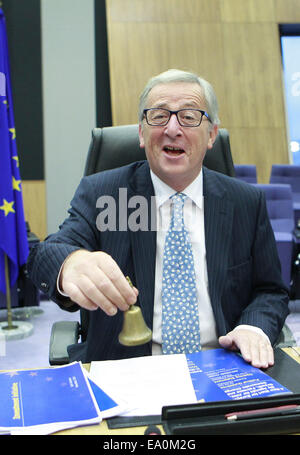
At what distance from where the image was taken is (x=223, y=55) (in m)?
6.31

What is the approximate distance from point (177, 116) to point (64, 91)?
15.4 feet

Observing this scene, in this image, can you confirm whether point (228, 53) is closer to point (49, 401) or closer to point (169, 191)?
point (169, 191)

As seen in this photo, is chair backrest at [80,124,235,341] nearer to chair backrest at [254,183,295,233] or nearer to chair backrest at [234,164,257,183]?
chair backrest at [254,183,295,233]

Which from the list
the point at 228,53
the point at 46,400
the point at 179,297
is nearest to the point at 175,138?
the point at 179,297

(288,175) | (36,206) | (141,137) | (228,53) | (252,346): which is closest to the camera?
(252,346)

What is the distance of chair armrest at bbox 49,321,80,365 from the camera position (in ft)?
4.15

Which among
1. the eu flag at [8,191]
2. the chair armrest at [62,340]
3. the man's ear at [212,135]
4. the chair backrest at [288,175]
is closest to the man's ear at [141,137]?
the man's ear at [212,135]

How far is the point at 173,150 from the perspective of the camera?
1.43 m

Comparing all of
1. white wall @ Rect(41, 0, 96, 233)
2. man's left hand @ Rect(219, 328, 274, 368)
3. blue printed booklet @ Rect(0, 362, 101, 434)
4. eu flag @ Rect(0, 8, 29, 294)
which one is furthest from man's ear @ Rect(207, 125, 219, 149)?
white wall @ Rect(41, 0, 96, 233)

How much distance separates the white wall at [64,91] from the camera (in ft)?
18.5

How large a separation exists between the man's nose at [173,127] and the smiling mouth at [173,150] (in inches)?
1.8

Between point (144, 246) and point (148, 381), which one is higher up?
point (144, 246)

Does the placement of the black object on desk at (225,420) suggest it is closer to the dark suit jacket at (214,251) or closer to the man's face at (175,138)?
the dark suit jacket at (214,251)

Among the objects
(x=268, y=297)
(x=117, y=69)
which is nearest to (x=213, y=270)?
(x=268, y=297)
